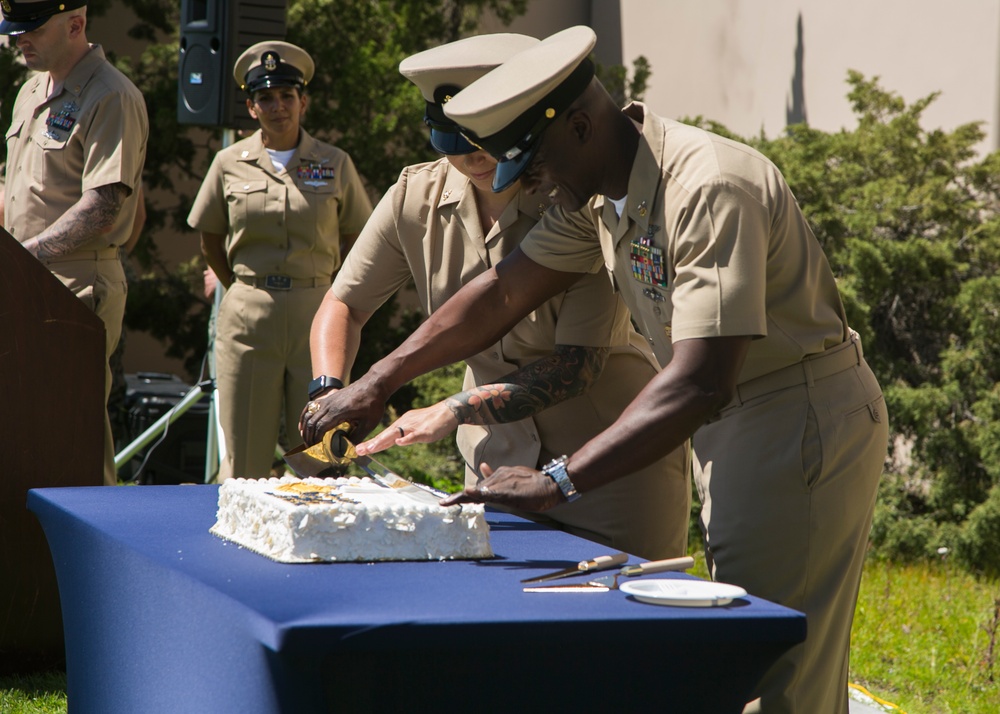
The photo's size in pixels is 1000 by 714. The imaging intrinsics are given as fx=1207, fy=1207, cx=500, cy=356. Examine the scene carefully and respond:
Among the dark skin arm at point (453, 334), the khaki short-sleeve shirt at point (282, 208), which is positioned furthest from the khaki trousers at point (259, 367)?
the dark skin arm at point (453, 334)

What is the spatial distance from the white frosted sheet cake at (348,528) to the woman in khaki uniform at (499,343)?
50 cm

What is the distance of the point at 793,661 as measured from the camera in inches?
86.6

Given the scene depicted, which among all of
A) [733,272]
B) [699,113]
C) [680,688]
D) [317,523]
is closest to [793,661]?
[680,688]

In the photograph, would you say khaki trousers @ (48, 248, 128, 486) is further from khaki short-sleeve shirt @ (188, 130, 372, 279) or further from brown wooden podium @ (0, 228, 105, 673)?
khaki short-sleeve shirt @ (188, 130, 372, 279)

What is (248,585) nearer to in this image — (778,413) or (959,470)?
(778,413)

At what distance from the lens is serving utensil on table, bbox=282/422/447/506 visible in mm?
2508

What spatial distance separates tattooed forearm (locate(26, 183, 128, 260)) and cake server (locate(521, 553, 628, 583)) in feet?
9.84

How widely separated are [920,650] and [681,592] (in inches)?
112

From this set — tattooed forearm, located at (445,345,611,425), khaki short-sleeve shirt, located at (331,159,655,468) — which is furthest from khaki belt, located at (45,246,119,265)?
tattooed forearm, located at (445,345,611,425)

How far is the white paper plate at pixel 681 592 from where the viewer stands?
5.57ft

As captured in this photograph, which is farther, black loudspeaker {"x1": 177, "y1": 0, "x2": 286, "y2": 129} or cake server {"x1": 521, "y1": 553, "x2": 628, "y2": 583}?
black loudspeaker {"x1": 177, "y1": 0, "x2": 286, "y2": 129}

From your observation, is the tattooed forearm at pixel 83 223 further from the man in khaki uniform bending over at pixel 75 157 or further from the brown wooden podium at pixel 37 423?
the brown wooden podium at pixel 37 423

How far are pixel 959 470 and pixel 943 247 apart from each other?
1017 millimetres

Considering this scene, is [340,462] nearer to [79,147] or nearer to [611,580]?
[611,580]
